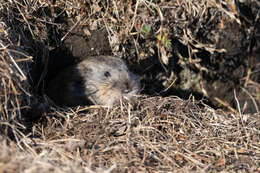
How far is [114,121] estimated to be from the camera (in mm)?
3402

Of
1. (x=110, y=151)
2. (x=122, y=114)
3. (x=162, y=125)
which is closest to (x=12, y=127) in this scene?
(x=110, y=151)

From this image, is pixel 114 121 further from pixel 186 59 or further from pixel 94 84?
pixel 186 59

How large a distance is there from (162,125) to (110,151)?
2.24 ft

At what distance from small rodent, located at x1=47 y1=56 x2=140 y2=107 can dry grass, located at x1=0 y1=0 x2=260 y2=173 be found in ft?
0.83

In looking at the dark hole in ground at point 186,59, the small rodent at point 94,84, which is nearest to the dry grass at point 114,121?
the dark hole in ground at point 186,59

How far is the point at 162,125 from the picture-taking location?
353cm

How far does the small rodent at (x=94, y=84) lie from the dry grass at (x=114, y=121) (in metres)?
0.25

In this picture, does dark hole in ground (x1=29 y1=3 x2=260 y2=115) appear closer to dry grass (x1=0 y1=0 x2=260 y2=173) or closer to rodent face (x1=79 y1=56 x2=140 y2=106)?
dry grass (x1=0 y1=0 x2=260 y2=173)

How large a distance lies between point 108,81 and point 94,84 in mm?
152

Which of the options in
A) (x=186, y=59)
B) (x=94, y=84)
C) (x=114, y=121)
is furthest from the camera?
(x=186, y=59)

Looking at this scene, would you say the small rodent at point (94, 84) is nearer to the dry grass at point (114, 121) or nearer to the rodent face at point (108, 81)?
the rodent face at point (108, 81)

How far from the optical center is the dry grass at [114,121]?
287cm

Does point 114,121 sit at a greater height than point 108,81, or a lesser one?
lesser

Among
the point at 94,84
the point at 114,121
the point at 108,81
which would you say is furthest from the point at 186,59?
the point at 114,121
